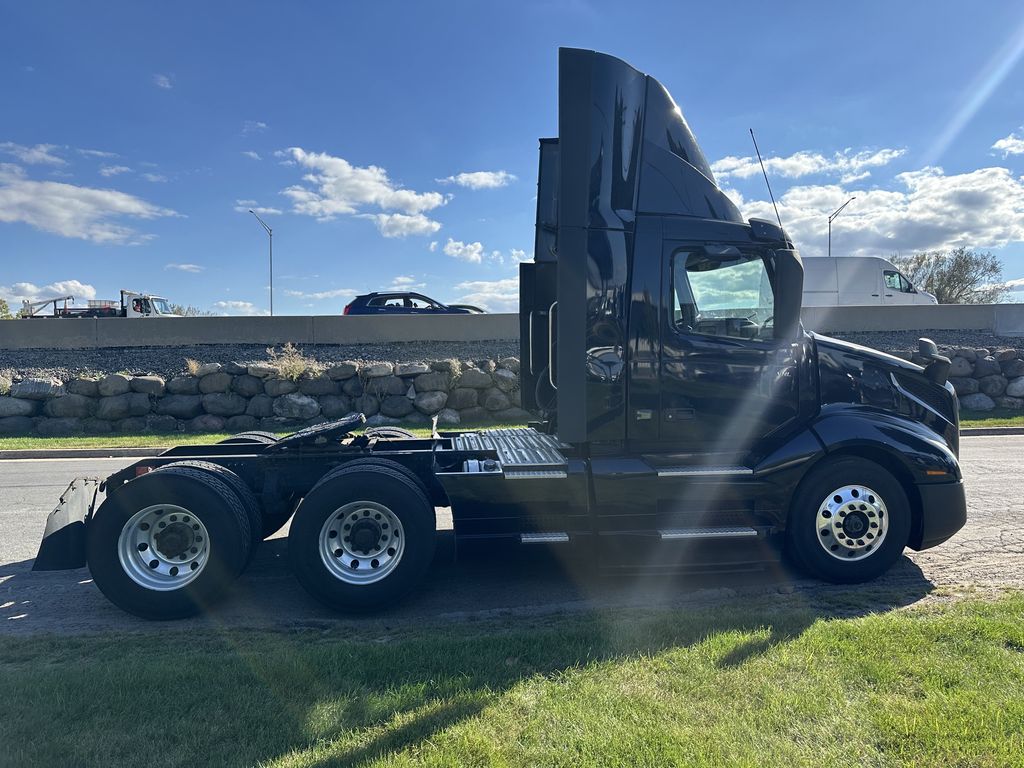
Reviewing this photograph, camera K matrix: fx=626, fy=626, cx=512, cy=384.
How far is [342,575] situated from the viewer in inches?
171

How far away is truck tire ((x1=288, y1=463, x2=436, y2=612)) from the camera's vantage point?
4.26 meters

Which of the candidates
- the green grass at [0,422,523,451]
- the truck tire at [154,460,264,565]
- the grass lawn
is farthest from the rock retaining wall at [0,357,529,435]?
the grass lawn

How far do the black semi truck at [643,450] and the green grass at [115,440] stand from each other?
6.94 m

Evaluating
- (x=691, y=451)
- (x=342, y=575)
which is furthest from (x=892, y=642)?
(x=342, y=575)

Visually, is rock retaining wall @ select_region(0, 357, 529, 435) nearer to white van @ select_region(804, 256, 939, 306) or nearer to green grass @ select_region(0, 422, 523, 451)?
green grass @ select_region(0, 422, 523, 451)

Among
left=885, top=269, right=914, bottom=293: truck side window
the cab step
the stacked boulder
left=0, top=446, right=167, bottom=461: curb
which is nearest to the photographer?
the cab step


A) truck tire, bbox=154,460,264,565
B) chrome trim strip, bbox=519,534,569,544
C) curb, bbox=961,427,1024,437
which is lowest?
curb, bbox=961,427,1024,437

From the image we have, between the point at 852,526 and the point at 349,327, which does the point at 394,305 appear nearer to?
the point at 349,327

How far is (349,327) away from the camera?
1631cm

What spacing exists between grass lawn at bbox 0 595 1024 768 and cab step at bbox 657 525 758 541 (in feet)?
2.15

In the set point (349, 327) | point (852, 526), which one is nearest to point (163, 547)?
point (852, 526)

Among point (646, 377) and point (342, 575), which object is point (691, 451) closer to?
point (646, 377)

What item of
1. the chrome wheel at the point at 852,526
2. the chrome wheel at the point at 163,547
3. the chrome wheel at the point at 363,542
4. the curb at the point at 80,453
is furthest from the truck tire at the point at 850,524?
the curb at the point at 80,453

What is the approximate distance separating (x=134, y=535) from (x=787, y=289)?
5059mm
